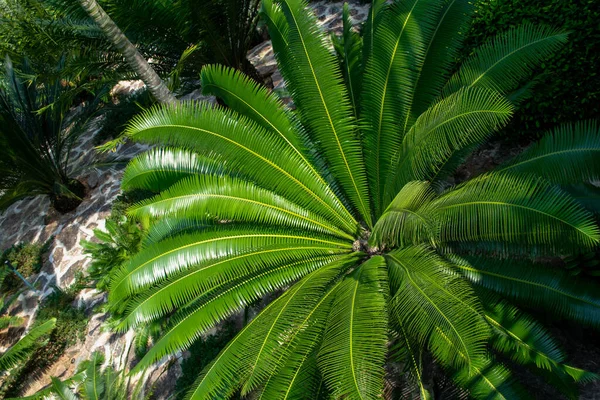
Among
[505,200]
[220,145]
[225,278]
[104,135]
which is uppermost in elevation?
[104,135]

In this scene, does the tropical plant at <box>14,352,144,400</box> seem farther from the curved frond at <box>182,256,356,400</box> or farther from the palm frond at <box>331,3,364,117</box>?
the palm frond at <box>331,3,364,117</box>

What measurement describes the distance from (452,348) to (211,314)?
1885mm

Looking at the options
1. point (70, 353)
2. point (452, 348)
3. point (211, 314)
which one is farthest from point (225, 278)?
point (70, 353)

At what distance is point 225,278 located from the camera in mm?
3986

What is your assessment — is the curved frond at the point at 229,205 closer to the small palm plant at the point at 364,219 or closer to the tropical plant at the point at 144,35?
the small palm plant at the point at 364,219

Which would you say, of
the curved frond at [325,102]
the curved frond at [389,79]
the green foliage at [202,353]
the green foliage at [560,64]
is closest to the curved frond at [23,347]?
the green foliage at [202,353]

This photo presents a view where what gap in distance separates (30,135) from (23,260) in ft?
6.36

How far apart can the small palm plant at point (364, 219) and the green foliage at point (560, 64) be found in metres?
0.39

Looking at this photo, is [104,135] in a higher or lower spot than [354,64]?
higher

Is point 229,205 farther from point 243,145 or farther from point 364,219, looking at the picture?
point 364,219

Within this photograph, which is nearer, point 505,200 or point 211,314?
point 505,200

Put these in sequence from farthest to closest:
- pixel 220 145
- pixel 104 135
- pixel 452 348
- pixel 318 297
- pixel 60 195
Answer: pixel 104 135
pixel 60 195
pixel 220 145
pixel 318 297
pixel 452 348

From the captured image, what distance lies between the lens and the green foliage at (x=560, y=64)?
411cm

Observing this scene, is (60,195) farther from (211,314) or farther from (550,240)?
(550,240)
